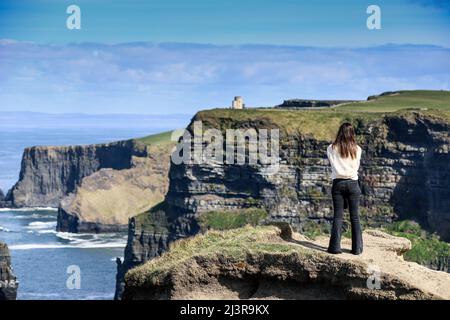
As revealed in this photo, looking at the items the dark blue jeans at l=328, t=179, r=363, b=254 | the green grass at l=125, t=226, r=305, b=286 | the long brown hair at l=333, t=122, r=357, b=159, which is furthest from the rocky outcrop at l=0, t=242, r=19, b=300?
the long brown hair at l=333, t=122, r=357, b=159

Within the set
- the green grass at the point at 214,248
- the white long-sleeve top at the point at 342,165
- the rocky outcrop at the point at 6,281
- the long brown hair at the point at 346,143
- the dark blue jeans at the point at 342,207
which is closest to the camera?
the long brown hair at the point at 346,143

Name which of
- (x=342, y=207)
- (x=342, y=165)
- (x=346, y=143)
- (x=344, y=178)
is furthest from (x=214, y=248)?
(x=346, y=143)

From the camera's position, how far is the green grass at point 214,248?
29578 millimetres

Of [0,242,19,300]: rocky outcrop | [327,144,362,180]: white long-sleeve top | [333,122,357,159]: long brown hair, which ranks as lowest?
[0,242,19,300]: rocky outcrop

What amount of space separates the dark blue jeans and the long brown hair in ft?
2.21

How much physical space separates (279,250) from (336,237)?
1451 millimetres

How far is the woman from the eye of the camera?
29031mm

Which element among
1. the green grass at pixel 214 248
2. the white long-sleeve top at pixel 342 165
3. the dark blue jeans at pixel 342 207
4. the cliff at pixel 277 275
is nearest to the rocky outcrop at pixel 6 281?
the green grass at pixel 214 248

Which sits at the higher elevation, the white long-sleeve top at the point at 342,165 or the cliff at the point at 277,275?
the white long-sleeve top at the point at 342,165

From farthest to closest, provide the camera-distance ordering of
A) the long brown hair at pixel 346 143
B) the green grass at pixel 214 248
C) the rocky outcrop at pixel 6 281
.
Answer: the rocky outcrop at pixel 6 281 → the green grass at pixel 214 248 → the long brown hair at pixel 346 143

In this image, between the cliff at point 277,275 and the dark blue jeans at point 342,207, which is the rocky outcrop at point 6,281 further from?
the dark blue jeans at point 342,207

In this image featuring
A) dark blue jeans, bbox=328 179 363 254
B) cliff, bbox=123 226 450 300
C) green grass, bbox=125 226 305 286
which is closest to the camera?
cliff, bbox=123 226 450 300

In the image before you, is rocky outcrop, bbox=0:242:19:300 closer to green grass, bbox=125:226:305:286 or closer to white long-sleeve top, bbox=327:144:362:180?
green grass, bbox=125:226:305:286

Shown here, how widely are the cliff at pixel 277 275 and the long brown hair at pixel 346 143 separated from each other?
250 centimetres
